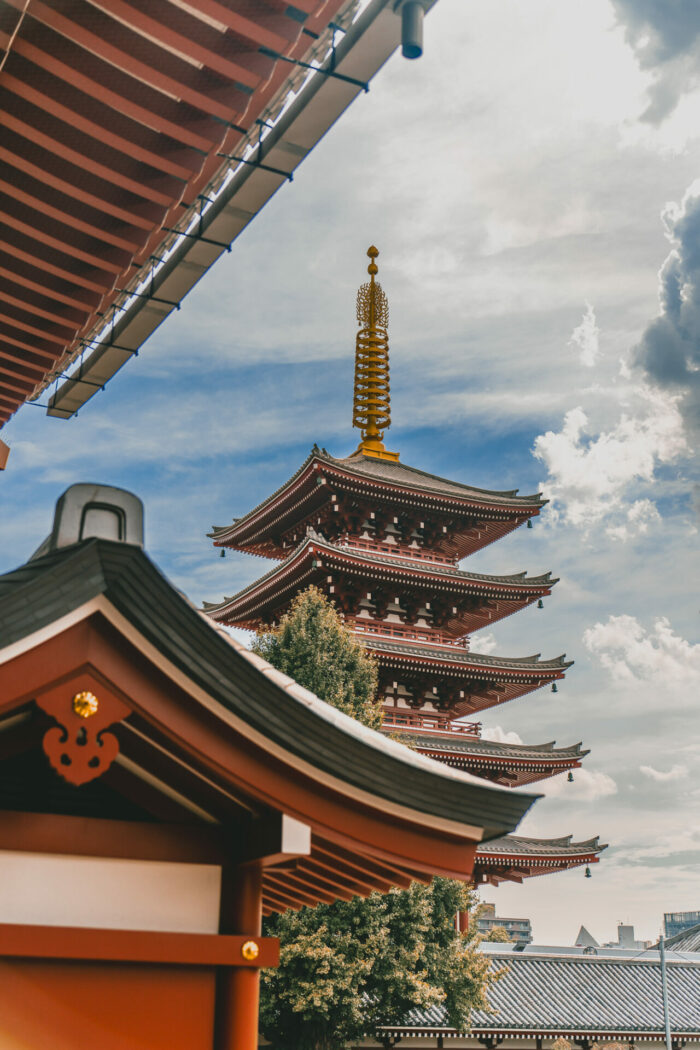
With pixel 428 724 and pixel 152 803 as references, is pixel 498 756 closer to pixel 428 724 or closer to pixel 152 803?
pixel 428 724

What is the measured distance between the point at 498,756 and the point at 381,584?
503 centimetres

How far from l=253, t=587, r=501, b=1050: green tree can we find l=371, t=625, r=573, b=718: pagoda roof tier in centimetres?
520

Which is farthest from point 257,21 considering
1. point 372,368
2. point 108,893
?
point 372,368

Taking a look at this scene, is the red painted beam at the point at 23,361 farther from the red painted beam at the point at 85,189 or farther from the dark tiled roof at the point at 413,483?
the dark tiled roof at the point at 413,483

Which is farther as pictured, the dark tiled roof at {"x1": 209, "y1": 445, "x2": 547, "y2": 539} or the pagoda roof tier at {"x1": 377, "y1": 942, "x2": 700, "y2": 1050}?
the dark tiled roof at {"x1": 209, "y1": 445, "x2": 547, "y2": 539}

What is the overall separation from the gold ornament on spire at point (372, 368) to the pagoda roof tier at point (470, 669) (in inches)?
275

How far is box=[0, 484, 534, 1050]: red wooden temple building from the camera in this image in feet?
10.1

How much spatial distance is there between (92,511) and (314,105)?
205 cm

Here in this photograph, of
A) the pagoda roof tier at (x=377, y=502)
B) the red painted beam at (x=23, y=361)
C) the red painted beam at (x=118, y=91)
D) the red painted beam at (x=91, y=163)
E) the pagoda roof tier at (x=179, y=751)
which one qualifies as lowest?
the pagoda roof tier at (x=179, y=751)

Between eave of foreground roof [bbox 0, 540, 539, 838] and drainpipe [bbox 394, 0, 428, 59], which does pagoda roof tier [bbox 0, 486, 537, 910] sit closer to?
eave of foreground roof [bbox 0, 540, 539, 838]

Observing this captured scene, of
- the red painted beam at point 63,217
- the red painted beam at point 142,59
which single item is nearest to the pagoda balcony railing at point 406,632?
the red painted beam at point 63,217

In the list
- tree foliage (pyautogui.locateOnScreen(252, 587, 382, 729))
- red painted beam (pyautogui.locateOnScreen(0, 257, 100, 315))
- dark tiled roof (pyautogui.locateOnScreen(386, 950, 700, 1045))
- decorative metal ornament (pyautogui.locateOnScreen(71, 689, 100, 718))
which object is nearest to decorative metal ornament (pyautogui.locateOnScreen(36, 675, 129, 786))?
decorative metal ornament (pyautogui.locateOnScreen(71, 689, 100, 718))

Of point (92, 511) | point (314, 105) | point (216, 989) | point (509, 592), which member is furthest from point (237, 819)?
point (509, 592)

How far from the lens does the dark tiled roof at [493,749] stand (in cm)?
2286
